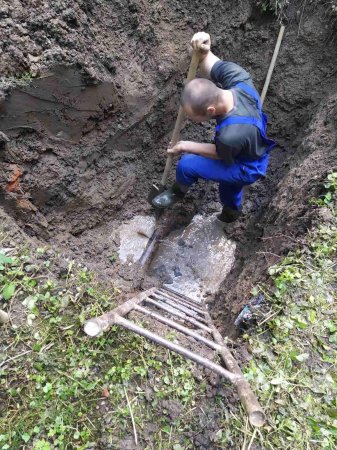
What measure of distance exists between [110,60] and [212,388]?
107 inches

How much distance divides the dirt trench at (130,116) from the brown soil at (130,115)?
0.04 feet

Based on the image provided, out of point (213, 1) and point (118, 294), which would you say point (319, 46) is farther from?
point (118, 294)

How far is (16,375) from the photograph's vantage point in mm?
1858

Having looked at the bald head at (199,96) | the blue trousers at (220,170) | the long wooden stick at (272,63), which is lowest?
the blue trousers at (220,170)

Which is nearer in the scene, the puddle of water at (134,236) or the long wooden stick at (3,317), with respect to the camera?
→ the long wooden stick at (3,317)

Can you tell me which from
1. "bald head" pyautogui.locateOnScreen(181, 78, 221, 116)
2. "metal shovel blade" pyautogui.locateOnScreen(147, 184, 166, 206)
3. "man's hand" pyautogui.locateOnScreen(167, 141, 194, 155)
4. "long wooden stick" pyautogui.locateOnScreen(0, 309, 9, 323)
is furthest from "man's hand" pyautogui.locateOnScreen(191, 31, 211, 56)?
"long wooden stick" pyautogui.locateOnScreen(0, 309, 9, 323)

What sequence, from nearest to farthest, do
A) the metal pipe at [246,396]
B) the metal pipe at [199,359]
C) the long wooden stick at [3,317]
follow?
the metal pipe at [246,396]
the metal pipe at [199,359]
the long wooden stick at [3,317]

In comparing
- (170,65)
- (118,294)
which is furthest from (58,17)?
(118,294)

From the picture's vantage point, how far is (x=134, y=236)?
363cm

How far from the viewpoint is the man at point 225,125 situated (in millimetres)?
2396

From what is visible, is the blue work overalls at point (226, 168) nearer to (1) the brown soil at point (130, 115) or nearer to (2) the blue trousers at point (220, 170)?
(2) the blue trousers at point (220, 170)

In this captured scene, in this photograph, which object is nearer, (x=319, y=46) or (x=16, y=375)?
(x=16, y=375)

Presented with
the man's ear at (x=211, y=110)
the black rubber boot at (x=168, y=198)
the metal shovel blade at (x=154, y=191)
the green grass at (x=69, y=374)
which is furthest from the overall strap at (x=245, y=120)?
the green grass at (x=69, y=374)

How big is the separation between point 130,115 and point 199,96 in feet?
3.65
